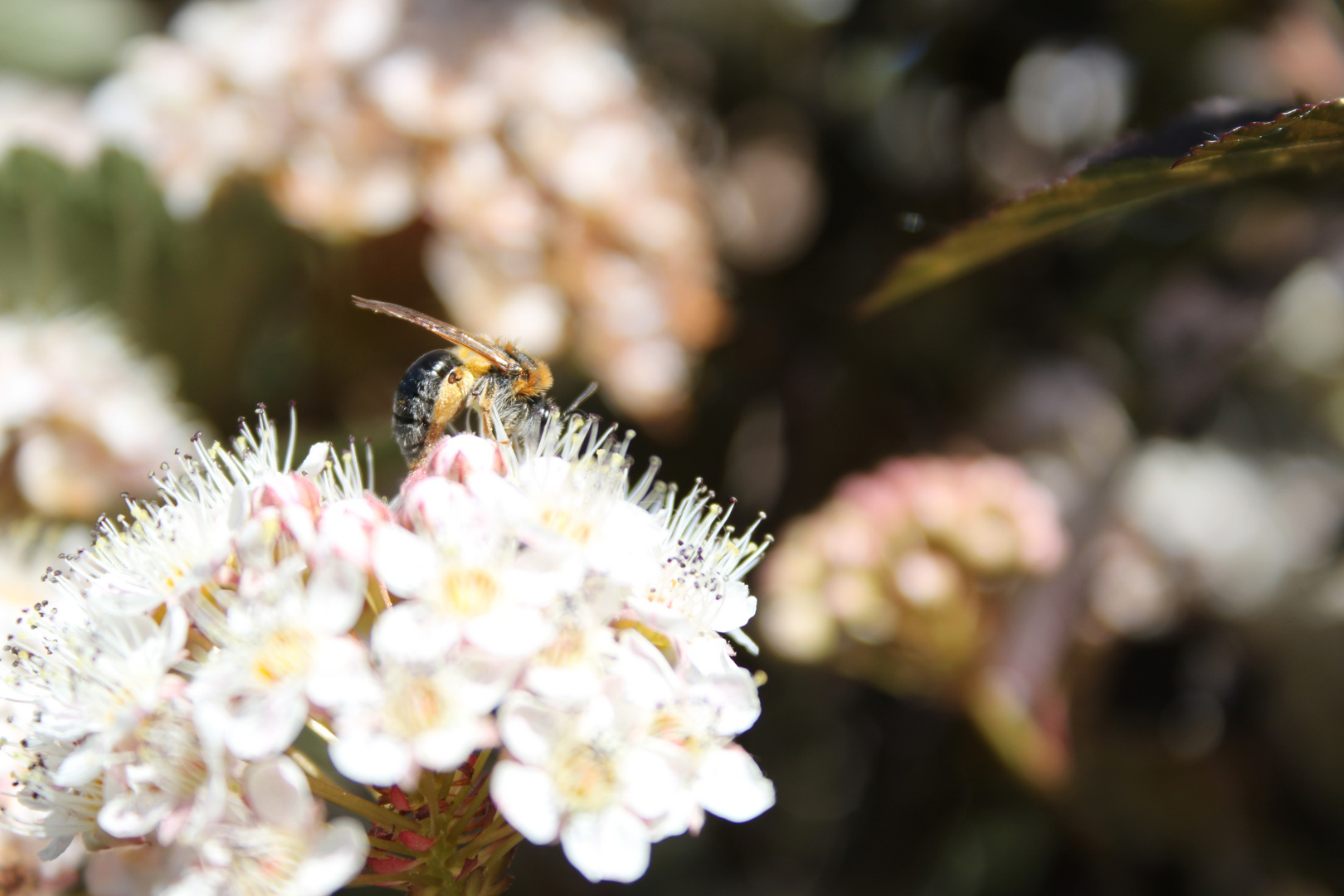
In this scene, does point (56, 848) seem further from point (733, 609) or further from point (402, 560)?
point (733, 609)

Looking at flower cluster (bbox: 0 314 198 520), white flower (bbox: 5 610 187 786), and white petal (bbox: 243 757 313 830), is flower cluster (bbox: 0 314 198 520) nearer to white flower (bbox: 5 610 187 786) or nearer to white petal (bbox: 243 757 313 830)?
white flower (bbox: 5 610 187 786)

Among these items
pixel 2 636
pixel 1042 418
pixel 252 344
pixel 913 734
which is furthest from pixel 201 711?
pixel 1042 418

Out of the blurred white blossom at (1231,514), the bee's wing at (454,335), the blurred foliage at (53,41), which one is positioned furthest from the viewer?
the blurred foliage at (53,41)

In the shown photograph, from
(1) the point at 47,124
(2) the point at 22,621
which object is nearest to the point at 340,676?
(2) the point at 22,621

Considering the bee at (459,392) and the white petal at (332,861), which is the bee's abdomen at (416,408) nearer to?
the bee at (459,392)

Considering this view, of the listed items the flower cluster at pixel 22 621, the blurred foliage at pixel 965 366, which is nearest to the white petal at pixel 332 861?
the flower cluster at pixel 22 621

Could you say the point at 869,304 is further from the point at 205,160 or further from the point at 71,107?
the point at 71,107
